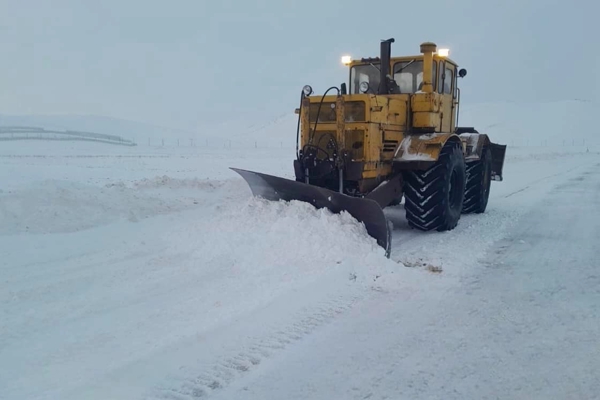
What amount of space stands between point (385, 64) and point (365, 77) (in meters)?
0.72

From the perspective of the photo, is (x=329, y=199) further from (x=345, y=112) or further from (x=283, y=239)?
(x=345, y=112)

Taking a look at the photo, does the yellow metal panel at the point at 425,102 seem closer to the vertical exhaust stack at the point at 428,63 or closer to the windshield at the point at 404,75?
the vertical exhaust stack at the point at 428,63

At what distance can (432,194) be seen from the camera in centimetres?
853

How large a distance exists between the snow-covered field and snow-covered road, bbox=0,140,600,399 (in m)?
0.02

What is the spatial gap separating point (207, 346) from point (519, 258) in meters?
4.64

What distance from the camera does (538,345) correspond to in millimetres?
4379

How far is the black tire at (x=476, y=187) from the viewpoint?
11.2 metres

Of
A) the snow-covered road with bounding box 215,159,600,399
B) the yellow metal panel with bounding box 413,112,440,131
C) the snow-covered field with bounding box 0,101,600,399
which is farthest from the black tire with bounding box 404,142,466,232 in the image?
the snow-covered road with bounding box 215,159,600,399

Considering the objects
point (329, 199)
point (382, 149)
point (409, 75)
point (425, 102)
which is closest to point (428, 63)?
point (409, 75)

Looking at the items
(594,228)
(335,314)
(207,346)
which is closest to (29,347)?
(207,346)

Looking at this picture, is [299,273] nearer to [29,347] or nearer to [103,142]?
[29,347]

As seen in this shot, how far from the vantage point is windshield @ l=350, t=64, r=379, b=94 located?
377 inches

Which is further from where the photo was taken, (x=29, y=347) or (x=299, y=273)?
(x=299, y=273)

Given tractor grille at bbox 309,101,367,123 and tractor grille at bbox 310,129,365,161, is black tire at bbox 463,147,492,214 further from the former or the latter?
tractor grille at bbox 309,101,367,123
